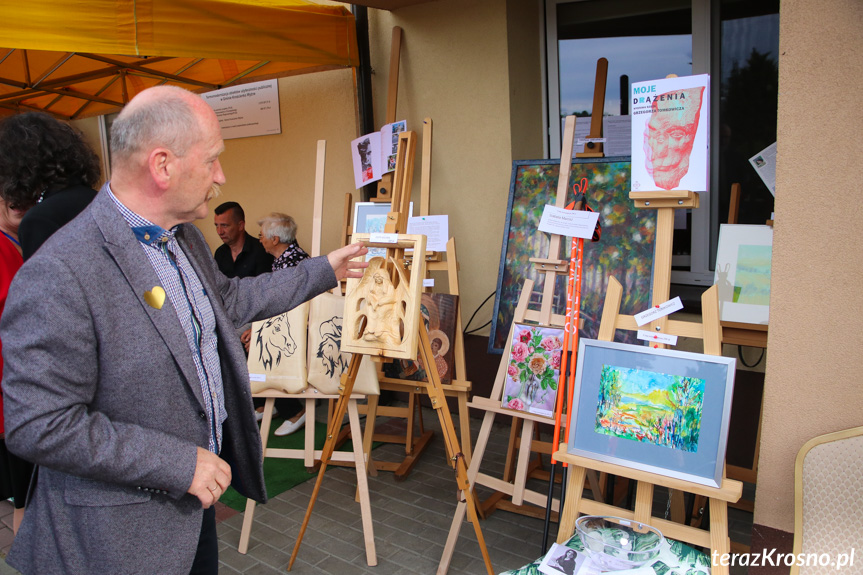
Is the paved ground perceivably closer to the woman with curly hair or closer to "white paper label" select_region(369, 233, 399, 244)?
"white paper label" select_region(369, 233, 399, 244)

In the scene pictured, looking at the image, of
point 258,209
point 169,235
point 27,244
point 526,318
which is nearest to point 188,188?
point 169,235

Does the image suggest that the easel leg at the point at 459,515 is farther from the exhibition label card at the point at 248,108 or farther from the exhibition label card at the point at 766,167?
the exhibition label card at the point at 248,108

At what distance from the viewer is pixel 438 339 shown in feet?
10.5

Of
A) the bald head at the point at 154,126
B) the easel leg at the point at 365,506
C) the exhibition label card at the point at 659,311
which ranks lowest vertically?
the easel leg at the point at 365,506

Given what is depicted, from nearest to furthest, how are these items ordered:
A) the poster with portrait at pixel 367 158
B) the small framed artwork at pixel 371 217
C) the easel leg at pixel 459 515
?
the easel leg at pixel 459 515 < the small framed artwork at pixel 371 217 < the poster with portrait at pixel 367 158

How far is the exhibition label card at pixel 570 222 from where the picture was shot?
7.72ft

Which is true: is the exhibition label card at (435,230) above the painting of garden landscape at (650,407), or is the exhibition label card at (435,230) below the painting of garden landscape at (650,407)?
above

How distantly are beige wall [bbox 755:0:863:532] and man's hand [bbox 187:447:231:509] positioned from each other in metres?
1.61

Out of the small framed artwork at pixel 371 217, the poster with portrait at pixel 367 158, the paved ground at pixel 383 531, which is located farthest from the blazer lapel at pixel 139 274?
the poster with portrait at pixel 367 158

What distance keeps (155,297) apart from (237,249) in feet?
11.4

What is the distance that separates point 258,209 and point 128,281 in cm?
435
